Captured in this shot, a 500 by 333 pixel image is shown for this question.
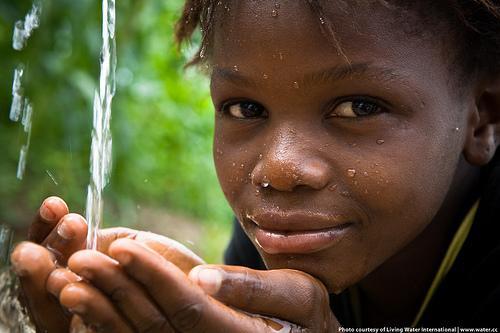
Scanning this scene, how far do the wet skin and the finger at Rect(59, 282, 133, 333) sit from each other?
18.7 inches

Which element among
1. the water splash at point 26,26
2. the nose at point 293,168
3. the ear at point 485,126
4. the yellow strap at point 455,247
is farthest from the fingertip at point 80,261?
the water splash at point 26,26


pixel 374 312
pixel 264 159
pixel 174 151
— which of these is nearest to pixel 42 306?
pixel 264 159

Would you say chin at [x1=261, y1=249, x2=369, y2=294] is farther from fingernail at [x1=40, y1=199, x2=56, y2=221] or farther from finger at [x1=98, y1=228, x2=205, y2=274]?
fingernail at [x1=40, y1=199, x2=56, y2=221]

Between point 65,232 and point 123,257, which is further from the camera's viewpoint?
point 65,232

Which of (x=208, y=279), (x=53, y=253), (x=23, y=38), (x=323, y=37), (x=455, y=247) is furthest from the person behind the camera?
(x=23, y=38)

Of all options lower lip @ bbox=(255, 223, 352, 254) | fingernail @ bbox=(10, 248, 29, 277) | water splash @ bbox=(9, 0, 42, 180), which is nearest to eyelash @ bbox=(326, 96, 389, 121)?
lower lip @ bbox=(255, 223, 352, 254)

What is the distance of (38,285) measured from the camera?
1.14 m

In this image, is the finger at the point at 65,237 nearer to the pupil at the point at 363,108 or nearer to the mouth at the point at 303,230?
the mouth at the point at 303,230

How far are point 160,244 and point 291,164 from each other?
0.39 m

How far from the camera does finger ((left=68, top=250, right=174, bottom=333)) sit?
0.98m

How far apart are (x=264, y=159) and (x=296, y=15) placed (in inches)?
11.1

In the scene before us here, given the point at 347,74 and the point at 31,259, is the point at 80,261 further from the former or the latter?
the point at 347,74

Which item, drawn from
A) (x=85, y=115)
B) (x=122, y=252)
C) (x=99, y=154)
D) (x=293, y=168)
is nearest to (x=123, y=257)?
(x=122, y=252)

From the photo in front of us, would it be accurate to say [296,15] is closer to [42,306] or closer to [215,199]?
[42,306]
